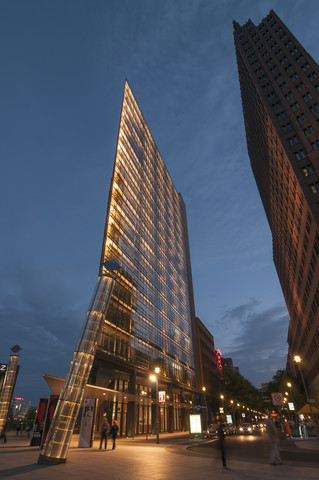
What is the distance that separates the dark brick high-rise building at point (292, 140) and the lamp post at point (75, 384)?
4047 centimetres

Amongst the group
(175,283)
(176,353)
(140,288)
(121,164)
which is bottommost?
(176,353)

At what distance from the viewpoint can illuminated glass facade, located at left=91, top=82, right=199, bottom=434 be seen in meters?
41.4

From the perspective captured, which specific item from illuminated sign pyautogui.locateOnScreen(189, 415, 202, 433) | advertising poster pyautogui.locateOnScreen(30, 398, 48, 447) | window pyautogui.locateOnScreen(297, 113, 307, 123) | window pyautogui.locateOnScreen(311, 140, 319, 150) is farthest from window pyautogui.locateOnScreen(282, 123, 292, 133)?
advertising poster pyautogui.locateOnScreen(30, 398, 48, 447)

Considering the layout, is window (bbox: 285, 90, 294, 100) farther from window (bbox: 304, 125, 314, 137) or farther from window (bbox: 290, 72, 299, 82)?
window (bbox: 304, 125, 314, 137)

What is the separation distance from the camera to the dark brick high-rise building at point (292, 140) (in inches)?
1997

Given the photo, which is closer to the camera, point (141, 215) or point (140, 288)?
point (140, 288)

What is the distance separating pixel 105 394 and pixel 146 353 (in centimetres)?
1706

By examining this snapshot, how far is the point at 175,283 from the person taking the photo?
7800 cm

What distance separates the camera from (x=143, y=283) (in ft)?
178

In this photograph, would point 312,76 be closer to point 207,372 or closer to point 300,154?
point 300,154

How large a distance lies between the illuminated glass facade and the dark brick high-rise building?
95.2 ft

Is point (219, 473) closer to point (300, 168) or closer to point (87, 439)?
point (87, 439)

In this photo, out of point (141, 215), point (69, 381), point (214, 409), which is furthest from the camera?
point (214, 409)

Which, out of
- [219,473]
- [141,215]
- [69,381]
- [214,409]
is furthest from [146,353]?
[214,409]
